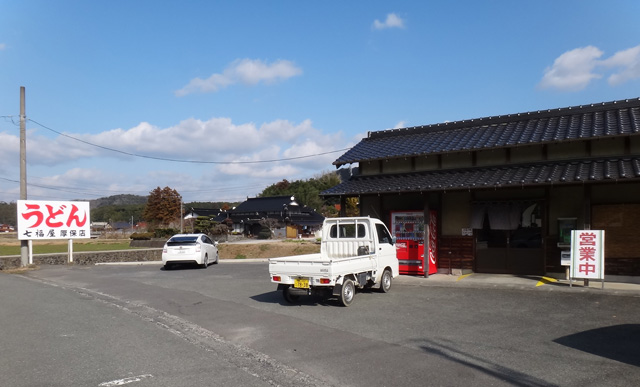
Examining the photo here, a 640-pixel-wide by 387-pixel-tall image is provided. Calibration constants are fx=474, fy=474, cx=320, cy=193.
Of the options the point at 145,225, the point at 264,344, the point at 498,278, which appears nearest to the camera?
the point at 264,344

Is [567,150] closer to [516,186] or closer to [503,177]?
[503,177]

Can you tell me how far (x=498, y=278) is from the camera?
45.3 feet

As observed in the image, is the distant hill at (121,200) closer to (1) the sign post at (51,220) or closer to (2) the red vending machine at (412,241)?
(1) the sign post at (51,220)

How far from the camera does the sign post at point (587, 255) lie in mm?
11492

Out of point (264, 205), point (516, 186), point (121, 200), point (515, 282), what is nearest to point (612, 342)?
point (515, 282)

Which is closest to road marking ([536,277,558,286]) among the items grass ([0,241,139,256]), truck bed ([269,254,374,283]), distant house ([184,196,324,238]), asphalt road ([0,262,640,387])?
asphalt road ([0,262,640,387])

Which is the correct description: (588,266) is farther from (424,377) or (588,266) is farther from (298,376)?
(298,376)

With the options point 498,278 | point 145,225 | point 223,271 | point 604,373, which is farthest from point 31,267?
point 145,225

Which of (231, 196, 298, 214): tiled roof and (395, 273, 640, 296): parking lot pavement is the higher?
(231, 196, 298, 214): tiled roof

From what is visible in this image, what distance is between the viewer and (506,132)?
15.1 meters

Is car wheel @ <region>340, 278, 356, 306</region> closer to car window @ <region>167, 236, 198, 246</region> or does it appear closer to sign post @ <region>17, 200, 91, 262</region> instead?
car window @ <region>167, 236, 198, 246</region>

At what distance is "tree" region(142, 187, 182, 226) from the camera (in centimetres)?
6681

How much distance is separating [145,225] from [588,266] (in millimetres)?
64305

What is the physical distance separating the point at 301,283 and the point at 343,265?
0.98 metres
